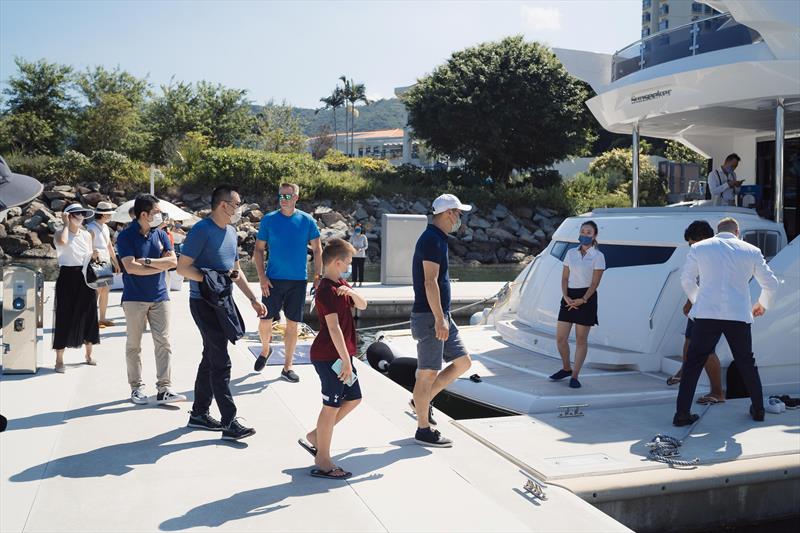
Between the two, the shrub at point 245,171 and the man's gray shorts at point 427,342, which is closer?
the man's gray shorts at point 427,342

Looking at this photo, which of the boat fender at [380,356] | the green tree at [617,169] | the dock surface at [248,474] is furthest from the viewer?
the green tree at [617,169]

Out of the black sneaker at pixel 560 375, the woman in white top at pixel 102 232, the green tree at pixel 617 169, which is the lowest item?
the black sneaker at pixel 560 375

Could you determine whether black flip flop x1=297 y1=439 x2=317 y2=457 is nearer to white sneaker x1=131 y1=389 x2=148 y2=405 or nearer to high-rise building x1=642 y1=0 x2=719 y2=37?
white sneaker x1=131 y1=389 x2=148 y2=405

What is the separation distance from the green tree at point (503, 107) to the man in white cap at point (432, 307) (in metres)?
41.2

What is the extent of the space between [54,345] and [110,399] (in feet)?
5.59

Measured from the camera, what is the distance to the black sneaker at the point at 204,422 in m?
6.50

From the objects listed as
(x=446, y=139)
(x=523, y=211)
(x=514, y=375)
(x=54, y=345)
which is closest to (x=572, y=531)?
(x=514, y=375)

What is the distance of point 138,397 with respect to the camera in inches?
288

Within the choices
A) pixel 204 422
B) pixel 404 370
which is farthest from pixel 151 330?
pixel 404 370

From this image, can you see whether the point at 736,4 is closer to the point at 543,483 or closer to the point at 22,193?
the point at 543,483

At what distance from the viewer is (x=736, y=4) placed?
32.1 ft

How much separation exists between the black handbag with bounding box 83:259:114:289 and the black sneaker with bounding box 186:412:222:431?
2572mm

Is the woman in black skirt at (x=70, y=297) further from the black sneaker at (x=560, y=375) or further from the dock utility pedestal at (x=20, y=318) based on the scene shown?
the black sneaker at (x=560, y=375)

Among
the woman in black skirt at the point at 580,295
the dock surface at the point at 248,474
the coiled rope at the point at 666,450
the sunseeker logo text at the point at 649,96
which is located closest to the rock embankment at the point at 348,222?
the sunseeker logo text at the point at 649,96
